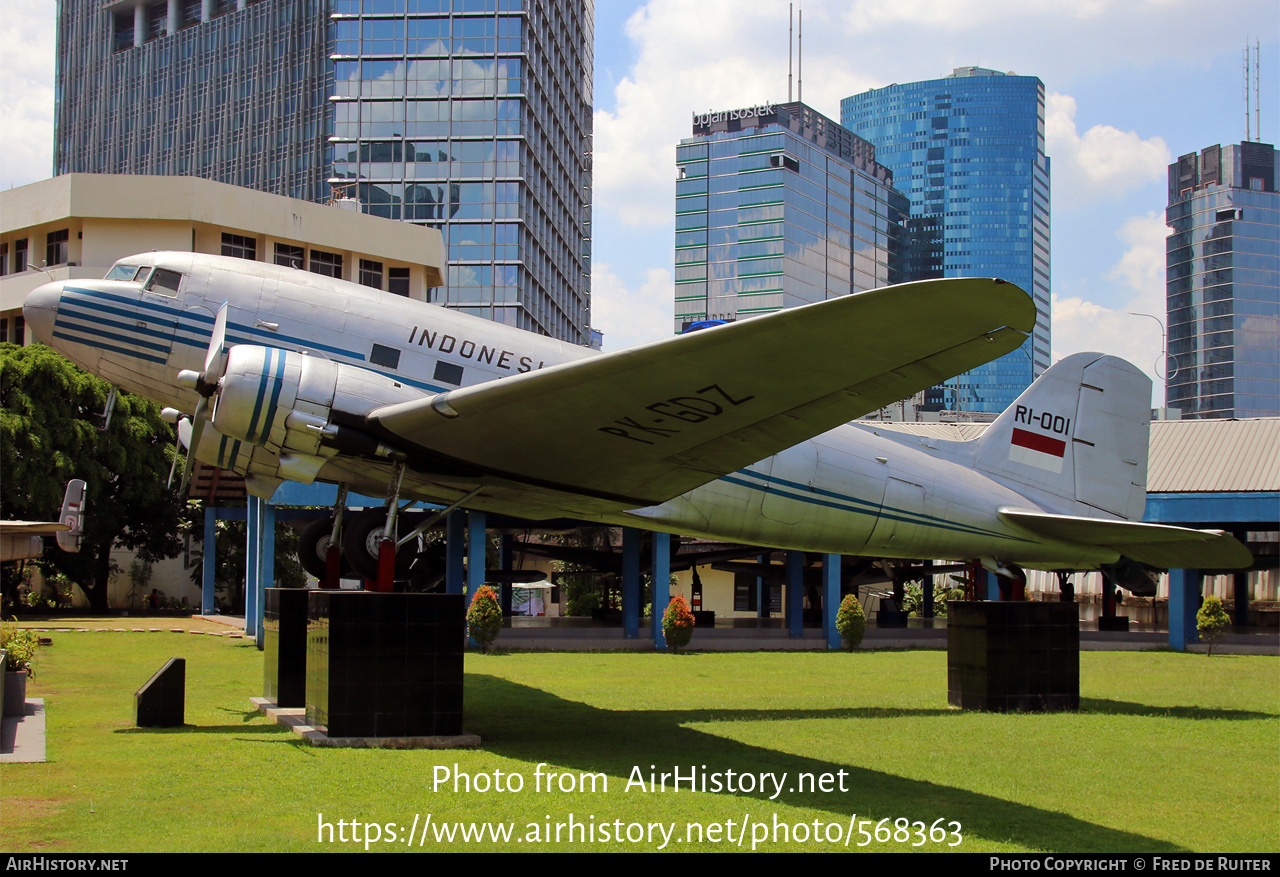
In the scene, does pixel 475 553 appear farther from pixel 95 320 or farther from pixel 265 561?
pixel 95 320

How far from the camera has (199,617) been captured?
150 ft

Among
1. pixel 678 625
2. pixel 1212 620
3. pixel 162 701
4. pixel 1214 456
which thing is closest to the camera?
pixel 162 701

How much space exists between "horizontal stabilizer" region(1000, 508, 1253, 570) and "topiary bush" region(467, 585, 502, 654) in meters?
16.4

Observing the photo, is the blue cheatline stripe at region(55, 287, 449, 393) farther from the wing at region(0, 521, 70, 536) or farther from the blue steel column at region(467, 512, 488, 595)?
the blue steel column at region(467, 512, 488, 595)

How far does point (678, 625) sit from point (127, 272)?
21.4m

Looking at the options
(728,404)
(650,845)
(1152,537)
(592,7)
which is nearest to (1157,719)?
(1152,537)

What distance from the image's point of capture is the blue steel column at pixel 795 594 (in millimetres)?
37125

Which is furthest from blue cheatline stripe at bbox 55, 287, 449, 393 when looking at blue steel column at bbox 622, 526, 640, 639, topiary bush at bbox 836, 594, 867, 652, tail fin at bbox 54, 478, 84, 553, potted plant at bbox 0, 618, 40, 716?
topiary bush at bbox 836, 594, 867, 652

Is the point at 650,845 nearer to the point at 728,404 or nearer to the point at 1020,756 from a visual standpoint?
the point at 728,404

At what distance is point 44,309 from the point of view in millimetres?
13914

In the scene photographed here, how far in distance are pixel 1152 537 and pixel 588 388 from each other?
9.97 metres

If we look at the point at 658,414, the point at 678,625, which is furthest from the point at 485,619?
the point at 658,414

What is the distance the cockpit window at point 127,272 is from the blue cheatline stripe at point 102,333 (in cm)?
82

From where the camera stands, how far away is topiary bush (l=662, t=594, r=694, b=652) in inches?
1276
